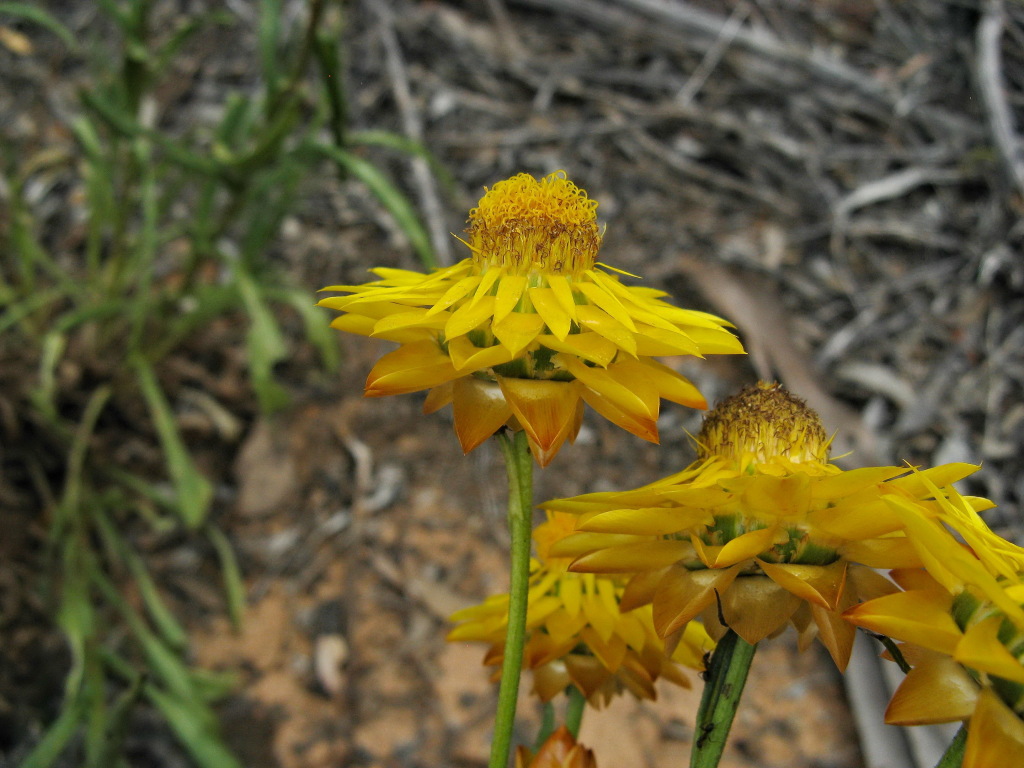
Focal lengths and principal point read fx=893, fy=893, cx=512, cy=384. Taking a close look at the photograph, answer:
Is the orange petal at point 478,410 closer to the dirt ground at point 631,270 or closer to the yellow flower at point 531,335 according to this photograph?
the yellow flower at point 531,335

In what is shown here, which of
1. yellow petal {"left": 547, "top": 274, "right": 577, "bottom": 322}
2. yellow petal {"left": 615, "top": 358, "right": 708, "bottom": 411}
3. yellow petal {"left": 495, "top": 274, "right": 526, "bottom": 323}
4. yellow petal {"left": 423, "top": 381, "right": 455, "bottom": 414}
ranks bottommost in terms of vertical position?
yellow petal {"left": 423, "top": 381, "right": 455, "bottom": 414}

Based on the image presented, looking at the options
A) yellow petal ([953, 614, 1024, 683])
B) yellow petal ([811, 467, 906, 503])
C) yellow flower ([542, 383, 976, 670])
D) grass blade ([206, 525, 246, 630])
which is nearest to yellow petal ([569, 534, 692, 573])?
yellow flower ([542, 383, 976, 670])

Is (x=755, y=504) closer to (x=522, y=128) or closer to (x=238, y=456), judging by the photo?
(x=238, y=456)

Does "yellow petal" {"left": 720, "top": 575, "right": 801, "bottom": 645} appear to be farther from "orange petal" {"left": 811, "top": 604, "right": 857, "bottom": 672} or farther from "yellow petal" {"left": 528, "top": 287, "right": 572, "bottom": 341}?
"yellow petal" {"left": 528, "top": 287, "right": 572, "bottom": 341}

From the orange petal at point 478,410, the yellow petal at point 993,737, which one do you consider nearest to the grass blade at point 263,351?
the orange petal at point 478,410

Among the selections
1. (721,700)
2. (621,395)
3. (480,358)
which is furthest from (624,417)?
(721,700)

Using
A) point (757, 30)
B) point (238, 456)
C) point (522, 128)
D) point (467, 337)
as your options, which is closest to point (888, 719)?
point (467, 337)

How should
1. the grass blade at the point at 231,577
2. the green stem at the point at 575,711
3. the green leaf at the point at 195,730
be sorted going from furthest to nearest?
1. the grass blade at the point at 231,577
2. the green leaf at the point at 195,730
3. the green stem at the point at 575,711
